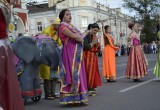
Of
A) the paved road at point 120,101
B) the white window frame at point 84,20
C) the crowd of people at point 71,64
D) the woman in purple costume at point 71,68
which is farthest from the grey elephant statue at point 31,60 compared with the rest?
the white window frame at point 84,20

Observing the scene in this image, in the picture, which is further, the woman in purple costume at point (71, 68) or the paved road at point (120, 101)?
the woman in purple costume at point (71, 68)

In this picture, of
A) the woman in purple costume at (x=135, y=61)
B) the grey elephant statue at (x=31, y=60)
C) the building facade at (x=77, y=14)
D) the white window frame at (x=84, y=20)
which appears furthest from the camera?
the white window frame at (x=84, y=20)

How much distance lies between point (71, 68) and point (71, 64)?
7 cm

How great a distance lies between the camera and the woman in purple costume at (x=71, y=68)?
693cm

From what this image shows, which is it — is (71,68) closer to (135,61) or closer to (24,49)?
(24,49)

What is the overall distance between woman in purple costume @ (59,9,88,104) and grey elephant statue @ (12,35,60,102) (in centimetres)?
78

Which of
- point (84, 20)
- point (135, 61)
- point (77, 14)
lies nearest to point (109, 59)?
point (135, 61)

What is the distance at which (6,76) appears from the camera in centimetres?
348

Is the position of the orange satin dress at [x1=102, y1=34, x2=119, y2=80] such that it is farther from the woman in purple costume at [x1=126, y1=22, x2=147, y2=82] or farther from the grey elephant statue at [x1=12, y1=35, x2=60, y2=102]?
the grey elephant statue at [x1=12, y1=35, x2=60, y2=102]

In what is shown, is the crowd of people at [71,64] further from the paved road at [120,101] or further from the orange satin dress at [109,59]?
the paved road at [120,101]

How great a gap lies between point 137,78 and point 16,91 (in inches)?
306

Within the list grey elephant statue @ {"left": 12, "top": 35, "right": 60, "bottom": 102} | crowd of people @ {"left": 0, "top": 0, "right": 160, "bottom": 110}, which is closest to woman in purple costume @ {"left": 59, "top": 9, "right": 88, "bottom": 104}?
crowd of people @ {"left": 0, "top": 0, "right": 160, "bottom": 110}

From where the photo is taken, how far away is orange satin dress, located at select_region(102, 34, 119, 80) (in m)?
11.6

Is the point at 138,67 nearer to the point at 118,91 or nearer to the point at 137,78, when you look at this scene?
the point at 137,78
